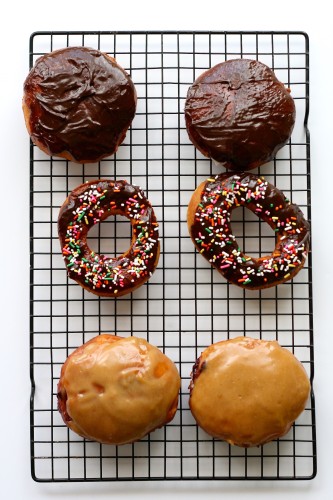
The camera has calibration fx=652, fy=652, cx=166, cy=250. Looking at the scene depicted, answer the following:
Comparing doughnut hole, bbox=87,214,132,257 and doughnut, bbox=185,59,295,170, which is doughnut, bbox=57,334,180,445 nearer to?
doughnut hole, bbox=87,214,132,257

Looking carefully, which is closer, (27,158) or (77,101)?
(77,101)

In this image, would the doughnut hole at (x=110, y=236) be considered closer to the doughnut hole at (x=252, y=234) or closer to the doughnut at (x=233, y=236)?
the doughnut at (x=233, y=236)

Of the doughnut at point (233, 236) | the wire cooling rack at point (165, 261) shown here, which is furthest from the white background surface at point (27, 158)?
the doughnut at point (233, 236)

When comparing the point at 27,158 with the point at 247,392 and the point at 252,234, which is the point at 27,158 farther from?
the point at 247,392

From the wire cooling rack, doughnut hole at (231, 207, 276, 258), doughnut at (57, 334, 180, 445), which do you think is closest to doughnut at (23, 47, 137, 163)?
the wire cooling rack

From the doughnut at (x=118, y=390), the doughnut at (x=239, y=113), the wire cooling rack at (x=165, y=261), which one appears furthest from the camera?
the wire cooling rack at (x=165, y=261)

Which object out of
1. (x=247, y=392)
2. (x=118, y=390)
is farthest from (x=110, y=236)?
(x=247, y=392)
